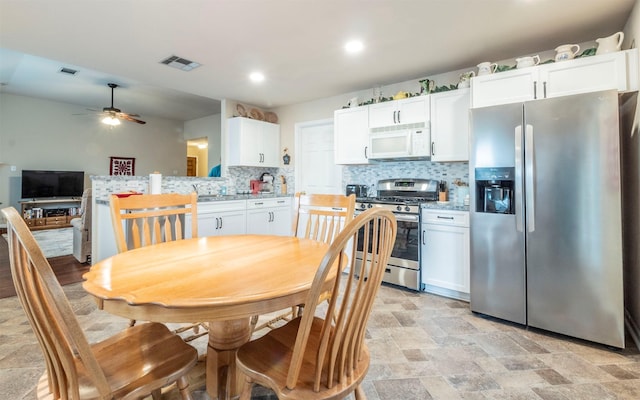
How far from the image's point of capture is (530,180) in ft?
7.36

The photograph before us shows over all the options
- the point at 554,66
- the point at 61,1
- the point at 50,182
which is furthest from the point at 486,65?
the point at 50,182

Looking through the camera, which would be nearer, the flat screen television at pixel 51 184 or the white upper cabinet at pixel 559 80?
the white upper cabinet at pixel 559 80

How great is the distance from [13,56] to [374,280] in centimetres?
565

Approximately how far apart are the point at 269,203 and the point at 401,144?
201cm

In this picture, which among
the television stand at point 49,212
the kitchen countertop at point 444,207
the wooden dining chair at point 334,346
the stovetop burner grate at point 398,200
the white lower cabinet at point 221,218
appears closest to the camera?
the wooden dining chair at point 334,346

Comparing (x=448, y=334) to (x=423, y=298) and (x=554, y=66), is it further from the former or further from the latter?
(x=554, y=66)

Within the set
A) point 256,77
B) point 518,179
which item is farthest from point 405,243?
point 256,77

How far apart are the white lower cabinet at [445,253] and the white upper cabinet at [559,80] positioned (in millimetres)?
1071

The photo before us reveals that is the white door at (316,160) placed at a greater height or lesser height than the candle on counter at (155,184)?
greater

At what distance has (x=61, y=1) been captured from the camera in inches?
82.2

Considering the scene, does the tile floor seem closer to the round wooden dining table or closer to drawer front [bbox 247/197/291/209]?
the round wooden dining table

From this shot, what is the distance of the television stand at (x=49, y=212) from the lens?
640 centimetres

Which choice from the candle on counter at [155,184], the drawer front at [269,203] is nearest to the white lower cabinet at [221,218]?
the drawer front at [269,203]

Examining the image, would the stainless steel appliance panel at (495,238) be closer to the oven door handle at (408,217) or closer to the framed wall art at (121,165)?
the oven door handle at (408,217)
